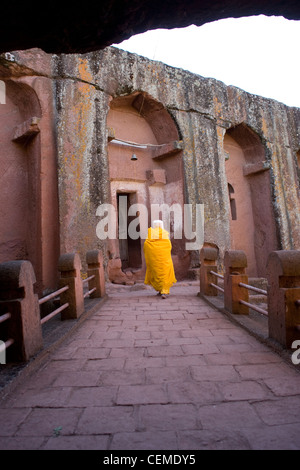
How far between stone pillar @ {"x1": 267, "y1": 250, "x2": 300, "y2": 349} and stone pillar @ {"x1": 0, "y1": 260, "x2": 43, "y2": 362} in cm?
250

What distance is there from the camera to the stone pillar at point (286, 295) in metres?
2.99

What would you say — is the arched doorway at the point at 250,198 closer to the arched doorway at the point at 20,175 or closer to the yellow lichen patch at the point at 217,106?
the yellow lichen patch at the point at 217,106

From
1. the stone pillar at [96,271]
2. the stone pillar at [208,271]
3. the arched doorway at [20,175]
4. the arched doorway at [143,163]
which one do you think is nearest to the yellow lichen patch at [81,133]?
the arched doorway at [20,175]

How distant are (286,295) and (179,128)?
841 centimetres

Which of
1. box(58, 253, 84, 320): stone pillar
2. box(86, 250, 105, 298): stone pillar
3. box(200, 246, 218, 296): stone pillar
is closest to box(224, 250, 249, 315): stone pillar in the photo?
box(200, 246, 218, 296): stone pillar

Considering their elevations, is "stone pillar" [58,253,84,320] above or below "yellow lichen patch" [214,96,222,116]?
below

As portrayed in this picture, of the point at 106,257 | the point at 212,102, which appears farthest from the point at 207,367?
the point at 212,102

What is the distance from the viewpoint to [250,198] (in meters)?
12.6

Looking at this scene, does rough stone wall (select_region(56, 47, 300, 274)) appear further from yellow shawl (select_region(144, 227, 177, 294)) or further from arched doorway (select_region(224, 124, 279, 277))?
yellow shawl (select_region(144, 227, 177, 294))

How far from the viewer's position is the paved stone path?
1.74 m

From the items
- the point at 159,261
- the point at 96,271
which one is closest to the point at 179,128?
the point at 159,261

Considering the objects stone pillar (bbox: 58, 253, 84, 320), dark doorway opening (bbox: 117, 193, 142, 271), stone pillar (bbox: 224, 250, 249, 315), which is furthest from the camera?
dark doorway opening (bbox: 117, 193, 142, 271)

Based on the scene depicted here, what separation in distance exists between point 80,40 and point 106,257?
21.2ft

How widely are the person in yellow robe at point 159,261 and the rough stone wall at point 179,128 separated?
77.6 inches
